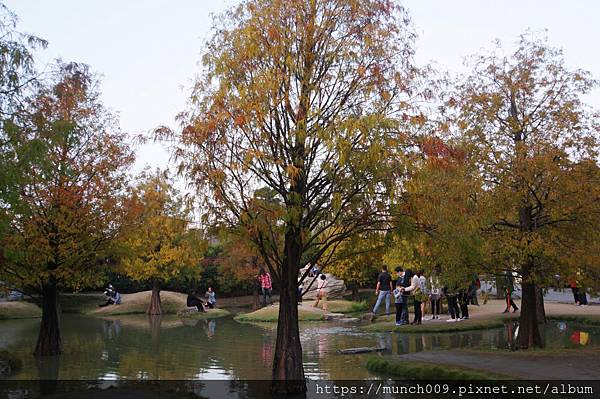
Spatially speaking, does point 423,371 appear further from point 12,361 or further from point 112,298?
point 112,298

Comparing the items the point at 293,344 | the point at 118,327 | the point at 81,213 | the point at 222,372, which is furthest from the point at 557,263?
the point at 118,327

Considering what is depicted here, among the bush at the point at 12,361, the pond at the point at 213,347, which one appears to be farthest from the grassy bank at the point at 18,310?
the bush at the point at 12,361

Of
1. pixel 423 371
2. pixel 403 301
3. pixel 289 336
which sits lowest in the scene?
pixel 423 371

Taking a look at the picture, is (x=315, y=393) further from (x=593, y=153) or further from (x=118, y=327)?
(x=118, y=327)

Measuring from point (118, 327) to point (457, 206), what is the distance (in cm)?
2040

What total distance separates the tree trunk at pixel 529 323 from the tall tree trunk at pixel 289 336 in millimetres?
7243

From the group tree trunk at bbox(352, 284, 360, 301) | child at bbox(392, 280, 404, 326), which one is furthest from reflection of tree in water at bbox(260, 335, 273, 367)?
tree trunk at bbox(352, 284, 360, 301)

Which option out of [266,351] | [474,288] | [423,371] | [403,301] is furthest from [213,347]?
[474,288]

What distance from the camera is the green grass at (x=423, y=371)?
11.7 meters

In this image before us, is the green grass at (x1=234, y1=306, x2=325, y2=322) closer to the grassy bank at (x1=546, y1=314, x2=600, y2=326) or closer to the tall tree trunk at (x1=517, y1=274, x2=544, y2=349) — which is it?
the grassy bank at (x1=546, y1=314, x2=600, y2=326)

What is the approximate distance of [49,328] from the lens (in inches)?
709

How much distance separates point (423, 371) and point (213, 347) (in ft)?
28.5

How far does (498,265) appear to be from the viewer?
1588cm

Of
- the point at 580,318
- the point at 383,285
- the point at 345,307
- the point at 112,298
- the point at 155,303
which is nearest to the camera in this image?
the point at 580,318
